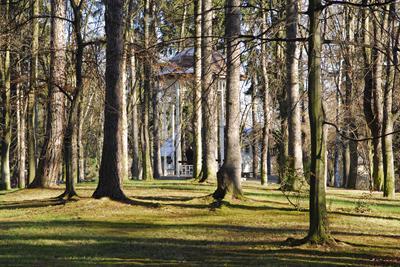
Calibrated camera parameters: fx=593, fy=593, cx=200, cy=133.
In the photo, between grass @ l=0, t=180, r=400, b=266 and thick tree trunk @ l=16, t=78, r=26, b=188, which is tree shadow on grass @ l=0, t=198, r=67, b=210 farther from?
thick tree trunk @ l=16, t=78, r=26, b=188

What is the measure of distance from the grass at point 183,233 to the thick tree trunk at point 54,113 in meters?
2.35

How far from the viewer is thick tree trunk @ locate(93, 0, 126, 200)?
15.8 metres

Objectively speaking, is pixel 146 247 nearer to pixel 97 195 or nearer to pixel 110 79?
pixel 97 195

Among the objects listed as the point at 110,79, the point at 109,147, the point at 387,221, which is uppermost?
the point at 110,79

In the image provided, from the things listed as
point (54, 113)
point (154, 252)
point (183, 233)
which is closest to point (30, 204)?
point (54, 113)

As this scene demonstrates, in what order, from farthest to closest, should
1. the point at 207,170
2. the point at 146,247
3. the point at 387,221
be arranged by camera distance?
the point at 207,170 < the point at 387,221 < the point at 146,247

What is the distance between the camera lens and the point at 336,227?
12.8 meters

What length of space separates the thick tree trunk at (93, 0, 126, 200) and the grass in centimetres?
56

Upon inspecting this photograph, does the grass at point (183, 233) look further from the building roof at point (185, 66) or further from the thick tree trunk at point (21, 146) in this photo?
the thick tree trunk at point (21, 146)


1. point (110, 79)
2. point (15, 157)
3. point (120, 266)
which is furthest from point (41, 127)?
point (120, 266)

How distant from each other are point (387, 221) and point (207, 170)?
31.9ft

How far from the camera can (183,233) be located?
38.7 feet

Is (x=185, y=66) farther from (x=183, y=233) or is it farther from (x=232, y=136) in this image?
(x=183, y=233)

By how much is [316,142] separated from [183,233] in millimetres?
3572
